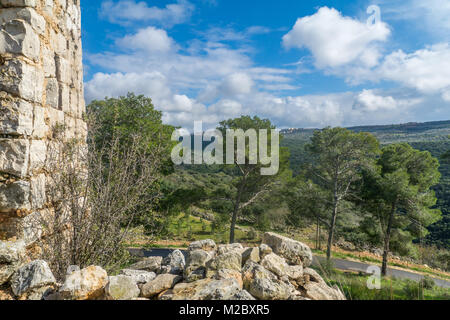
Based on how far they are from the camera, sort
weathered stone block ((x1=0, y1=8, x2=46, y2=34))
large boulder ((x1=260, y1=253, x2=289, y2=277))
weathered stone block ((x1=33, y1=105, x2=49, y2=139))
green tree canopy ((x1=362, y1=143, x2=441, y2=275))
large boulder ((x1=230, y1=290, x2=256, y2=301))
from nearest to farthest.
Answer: large boulder ((x1=230, y1=290, x2=256, y2=301))
large boulder ((x1=260, y1=253, x2=289, y2=277))
weathered stone block ((x1=0, y1=8, x2=46, y2=34))
weathered stone block ((x1=33, y1=105, x2=49, y2=139))
green tree canopy ((x1=362, y1=143, x2=441, y2=275))

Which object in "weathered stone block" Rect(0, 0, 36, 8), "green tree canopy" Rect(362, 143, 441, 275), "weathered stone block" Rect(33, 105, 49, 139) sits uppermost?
"weathered stone block" Rect(0, 0, 36, 8)

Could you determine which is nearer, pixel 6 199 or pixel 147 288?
pixel 147 288

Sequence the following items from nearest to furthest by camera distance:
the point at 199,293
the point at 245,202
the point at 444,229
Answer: the point at 199,293, the point at 245,202, the point at 444,229

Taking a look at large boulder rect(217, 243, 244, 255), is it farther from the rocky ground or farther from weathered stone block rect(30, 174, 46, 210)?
weathered stone block rect(30, 174, 46, 210)

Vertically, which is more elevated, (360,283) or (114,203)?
(114,203)

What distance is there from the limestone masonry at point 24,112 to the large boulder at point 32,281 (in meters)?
0.88

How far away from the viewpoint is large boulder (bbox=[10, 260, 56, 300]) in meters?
2.41

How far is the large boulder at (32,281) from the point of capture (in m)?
2.41

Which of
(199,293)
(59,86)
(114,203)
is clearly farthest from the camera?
(59,86)

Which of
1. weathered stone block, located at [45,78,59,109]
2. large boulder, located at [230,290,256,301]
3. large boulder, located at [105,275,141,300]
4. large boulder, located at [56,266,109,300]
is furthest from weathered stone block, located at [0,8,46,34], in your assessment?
large boulder, located at [230,290,256,301]

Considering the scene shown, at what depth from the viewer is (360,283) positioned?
10.2 feet

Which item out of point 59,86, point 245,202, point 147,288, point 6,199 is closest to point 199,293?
point 147,288

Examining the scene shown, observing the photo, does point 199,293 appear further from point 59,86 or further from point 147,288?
point 59,86
